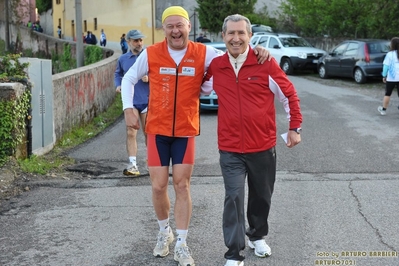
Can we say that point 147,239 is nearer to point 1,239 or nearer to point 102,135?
point 1,239

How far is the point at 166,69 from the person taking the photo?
490 cm

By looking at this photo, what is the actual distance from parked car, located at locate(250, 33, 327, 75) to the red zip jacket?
20539mm

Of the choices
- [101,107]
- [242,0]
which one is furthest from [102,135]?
[242,0]

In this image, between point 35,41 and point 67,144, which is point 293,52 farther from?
point 35,41

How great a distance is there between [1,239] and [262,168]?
2348mm

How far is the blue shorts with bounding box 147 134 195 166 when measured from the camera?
496cm

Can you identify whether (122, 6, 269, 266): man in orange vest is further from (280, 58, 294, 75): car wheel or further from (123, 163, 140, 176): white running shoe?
(280, 58, 294, 75): car wheel

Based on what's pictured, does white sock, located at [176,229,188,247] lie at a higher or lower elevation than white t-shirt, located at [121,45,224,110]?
lower

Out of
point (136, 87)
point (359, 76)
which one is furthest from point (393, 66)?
point (359, 76)

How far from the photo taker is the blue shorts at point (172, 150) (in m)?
4.96

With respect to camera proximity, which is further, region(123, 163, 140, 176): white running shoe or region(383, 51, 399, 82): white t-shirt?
region(383, 51, 399, 82): white t-shirt

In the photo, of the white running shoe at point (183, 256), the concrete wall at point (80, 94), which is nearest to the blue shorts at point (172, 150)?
the white running shoe at point (183, 256)

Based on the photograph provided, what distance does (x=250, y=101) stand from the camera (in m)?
4.73

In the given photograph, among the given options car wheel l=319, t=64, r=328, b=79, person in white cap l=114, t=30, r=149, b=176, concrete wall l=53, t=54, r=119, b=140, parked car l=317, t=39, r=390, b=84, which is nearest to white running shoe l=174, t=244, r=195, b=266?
person in white cap l=114, t=30, r=149, b=176
